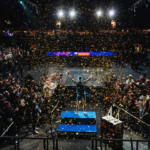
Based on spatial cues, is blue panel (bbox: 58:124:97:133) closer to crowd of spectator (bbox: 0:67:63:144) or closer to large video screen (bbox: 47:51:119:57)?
crowd of spectator (bbox: 0:67:63:144)

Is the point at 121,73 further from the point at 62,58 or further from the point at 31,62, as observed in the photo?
the point at 31,62

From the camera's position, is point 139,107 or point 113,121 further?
point 139,107

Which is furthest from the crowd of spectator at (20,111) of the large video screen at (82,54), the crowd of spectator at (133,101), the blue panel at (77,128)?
the large video screen at (82,54)

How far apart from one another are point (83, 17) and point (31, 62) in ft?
25.1

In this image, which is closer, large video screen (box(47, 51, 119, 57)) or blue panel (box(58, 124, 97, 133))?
blue panel (box(58, 124, 97, 133))

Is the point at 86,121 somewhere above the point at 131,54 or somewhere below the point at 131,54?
below

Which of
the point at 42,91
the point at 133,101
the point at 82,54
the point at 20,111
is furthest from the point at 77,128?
the point at 82,54

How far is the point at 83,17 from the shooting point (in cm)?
1623

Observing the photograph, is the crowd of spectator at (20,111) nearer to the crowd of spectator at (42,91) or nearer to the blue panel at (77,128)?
the crowd of spectator at (42,91)

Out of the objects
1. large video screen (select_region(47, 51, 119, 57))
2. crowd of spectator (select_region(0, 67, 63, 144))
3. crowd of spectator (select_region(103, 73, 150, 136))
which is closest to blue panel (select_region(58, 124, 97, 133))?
crowd of spectator (select_region(0, 67, 63, 144))

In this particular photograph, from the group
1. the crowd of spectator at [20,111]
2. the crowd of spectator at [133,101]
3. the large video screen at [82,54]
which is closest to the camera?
the crowd of spectator at [20,111]

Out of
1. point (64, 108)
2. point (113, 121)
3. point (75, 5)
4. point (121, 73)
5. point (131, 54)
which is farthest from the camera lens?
point (75, 5)

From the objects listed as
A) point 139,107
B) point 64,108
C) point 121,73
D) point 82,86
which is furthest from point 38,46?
point 139,107

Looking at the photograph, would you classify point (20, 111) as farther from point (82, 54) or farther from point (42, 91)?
point (82, 54)
